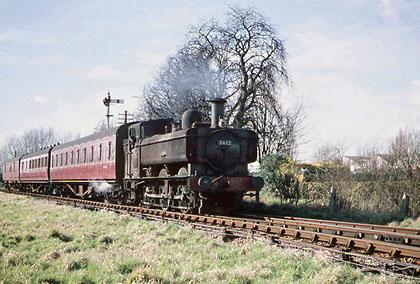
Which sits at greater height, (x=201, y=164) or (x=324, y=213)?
(x=201, y=164)

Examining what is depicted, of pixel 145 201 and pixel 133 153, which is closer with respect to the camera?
pixel 145 201

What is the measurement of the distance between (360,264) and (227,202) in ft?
22.9

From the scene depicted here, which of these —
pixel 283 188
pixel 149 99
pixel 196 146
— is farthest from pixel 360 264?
pixel 149 99

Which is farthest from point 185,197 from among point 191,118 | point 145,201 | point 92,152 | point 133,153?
point 92,152

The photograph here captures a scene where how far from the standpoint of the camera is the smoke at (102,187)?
1778cm

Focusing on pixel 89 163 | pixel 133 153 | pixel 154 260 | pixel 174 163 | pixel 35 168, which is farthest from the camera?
pixel 35 168

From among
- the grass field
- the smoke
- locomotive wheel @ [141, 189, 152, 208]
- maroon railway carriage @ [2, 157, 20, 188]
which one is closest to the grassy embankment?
locomotive wheel @ [141, 189, 152, 208]

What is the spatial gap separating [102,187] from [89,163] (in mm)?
1905

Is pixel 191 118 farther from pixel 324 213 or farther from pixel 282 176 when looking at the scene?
pixel 282 176

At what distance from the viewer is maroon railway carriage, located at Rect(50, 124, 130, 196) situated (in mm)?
16906

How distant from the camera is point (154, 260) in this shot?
6844 mm

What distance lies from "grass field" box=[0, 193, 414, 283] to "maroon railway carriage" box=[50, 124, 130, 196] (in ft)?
21.9

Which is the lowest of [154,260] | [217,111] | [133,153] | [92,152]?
[154,260]

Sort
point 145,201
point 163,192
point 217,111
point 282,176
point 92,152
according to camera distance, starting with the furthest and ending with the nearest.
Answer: point 92,152 < point 282,176 < point 145,201 < point 163,192 < point 217,111
